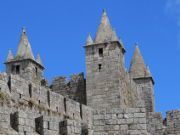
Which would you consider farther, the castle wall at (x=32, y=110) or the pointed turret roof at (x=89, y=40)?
the pointed turret roof at (x=89, y=40)

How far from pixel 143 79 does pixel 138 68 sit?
121 cm

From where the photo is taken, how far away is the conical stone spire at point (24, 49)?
125 feet

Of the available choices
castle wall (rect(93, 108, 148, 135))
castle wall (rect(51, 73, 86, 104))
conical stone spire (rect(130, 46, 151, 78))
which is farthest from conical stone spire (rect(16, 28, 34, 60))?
castle wall (rect(93, 108, 148, 135))

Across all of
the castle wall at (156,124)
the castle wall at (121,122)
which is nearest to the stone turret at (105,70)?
the castle wall at (156,124)

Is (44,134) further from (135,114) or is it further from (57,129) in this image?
(135,114)

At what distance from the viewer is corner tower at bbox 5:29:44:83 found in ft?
122

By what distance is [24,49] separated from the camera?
127ft

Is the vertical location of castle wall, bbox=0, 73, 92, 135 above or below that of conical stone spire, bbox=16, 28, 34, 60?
A: below

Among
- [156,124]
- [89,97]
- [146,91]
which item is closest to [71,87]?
[89,97]

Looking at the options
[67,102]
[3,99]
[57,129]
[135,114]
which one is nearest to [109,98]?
[67,102]

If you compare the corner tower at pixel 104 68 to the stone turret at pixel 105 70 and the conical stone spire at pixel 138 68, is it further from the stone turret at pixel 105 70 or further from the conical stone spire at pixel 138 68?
the conical stone spire at pixel 138 68

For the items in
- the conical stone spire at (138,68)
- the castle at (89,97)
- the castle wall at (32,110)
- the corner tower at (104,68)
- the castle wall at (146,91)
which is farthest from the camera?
the conical stone spire at (138,68)

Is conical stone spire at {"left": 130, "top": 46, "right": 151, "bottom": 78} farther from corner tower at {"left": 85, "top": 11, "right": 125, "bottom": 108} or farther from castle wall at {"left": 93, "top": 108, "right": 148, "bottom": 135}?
castle wall at {"left": 93, "top": 108, "right": 148, "bottom": 135}

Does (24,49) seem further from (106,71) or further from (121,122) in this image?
(121,122)
